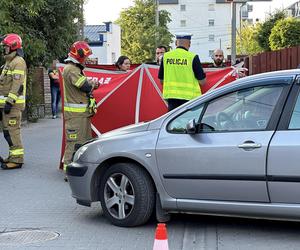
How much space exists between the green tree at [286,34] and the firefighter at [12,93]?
23246mm

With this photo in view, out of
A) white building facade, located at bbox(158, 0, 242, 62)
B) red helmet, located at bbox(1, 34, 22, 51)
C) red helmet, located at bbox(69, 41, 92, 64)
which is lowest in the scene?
red helmet, located at bbox(69, 41, 92, 64)

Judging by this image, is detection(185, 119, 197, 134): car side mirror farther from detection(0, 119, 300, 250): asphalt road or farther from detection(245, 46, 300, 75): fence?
detection(245, 46, 300, 75): fence

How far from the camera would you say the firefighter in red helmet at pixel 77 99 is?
7.87 m

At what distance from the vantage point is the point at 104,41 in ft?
155

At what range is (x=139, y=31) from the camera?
61031mm

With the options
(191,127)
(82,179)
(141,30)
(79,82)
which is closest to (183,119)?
(191,127)

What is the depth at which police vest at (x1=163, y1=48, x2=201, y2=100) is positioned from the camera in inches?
307

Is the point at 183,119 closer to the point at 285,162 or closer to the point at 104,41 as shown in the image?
the point at 285,162

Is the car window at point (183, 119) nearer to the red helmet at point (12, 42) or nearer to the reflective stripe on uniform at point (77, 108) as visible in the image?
the reflective stripe on uniform at point (77, 108)

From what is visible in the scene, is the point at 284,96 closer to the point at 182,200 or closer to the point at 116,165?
the point at 182,200

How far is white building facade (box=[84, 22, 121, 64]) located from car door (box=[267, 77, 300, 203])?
3917 centimetres

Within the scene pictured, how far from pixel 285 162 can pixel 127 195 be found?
1650 mm

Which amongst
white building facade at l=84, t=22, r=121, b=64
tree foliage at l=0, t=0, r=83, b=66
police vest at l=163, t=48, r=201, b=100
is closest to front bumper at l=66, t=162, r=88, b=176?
police vest at l=163, t=48, r=201, b=100

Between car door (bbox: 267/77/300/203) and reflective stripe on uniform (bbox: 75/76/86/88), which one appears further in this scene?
reflective stripe on uniform (bbox: 75/76/86/88)
